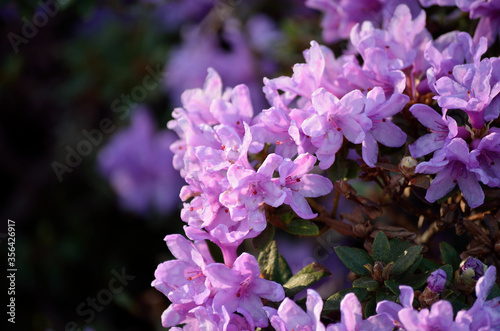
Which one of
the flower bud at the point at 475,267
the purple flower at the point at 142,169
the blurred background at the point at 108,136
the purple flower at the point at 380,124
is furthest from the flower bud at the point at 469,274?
the purple flower at the point at 142,169

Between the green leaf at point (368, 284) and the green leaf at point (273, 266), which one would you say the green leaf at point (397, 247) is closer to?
the green leaf at point (368, 284)

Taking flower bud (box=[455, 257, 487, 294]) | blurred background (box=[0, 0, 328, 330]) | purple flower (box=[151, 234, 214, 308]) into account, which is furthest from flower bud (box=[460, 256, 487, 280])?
blurred background (box=[0, 0, 328, 330])

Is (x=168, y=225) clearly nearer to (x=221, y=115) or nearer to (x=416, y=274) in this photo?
(x=221, y=115)

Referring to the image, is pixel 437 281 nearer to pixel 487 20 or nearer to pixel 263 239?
pixel 263 239

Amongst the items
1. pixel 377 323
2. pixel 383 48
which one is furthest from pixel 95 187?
pixel 377 323

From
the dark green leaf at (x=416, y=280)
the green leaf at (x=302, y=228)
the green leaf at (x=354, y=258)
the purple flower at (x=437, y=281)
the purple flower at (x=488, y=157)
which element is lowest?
the dark green leaf at (x=416, y=280)

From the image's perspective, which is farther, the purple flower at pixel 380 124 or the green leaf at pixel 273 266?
the green leaf at pixel 273 266
